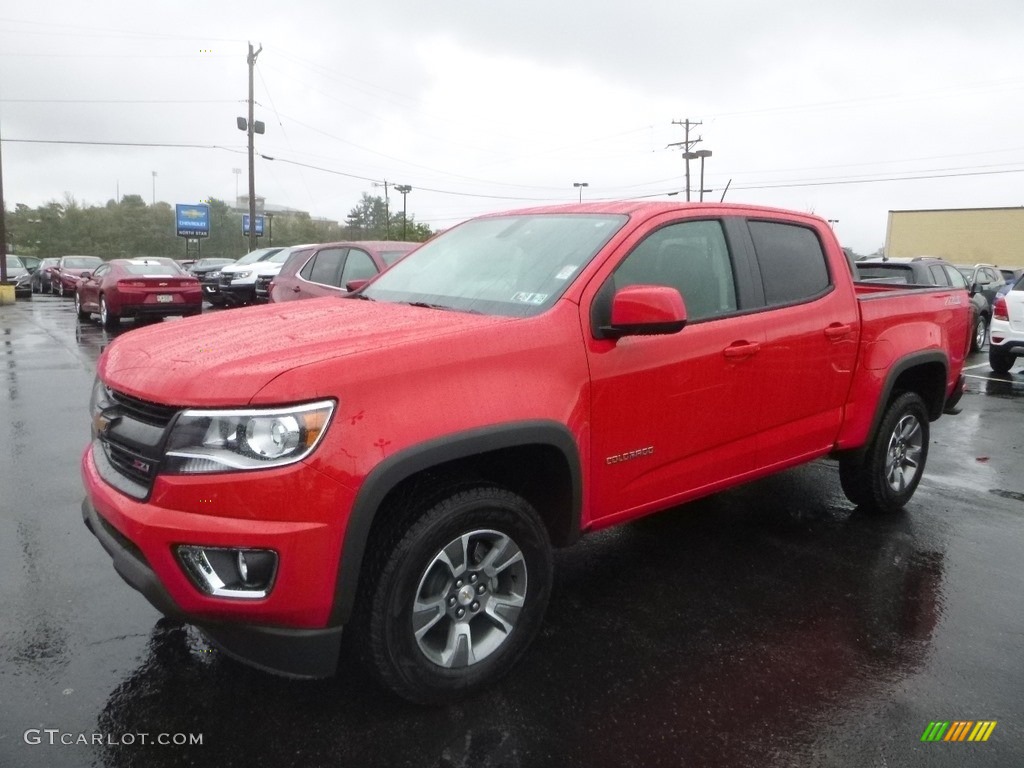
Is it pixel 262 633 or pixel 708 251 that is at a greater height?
pixel 708 251

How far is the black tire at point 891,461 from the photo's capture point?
15.6 ft

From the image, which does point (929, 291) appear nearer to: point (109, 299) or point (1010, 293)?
point (1010, 293)

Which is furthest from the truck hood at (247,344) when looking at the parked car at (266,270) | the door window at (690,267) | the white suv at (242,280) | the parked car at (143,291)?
the white suv at (242,280)

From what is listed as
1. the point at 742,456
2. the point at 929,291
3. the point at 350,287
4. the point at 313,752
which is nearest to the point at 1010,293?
the point at 929,291

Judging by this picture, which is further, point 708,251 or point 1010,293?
point 1010,293

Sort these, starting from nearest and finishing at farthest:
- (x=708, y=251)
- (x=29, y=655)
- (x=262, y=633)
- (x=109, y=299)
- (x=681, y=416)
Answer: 1. (x=262, y=633)
2. (x=29, y=655)
3. (x=681, y=416)
4. (x=708, y=251)
5. (x=109, y=299)

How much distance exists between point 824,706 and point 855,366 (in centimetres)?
211

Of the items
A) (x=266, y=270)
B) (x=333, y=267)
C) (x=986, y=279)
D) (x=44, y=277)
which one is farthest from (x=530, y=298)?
(x=44, y=277)

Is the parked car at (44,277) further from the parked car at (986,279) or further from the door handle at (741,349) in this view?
the door handle at (741,349)

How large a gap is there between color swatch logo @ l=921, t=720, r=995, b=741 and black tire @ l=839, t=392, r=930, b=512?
2093 mm

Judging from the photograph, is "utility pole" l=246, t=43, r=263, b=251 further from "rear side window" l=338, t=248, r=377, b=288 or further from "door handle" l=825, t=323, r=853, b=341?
"door handle" l=825, t=323, r=853, b=341

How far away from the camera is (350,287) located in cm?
475

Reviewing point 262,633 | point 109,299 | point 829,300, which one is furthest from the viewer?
point 109,299

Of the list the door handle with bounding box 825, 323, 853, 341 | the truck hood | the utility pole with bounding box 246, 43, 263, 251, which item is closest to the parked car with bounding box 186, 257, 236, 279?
the utility pole with bounding box 246, 43, 263, 251
